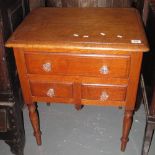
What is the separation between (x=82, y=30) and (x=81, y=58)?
0.19 m

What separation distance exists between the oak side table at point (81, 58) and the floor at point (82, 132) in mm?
286

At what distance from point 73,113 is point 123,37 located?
3.11 feet

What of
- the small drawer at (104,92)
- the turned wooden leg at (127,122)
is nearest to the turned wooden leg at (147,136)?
the turned wooden leg at (127,122)

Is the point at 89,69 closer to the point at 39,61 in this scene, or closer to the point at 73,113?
the point at 39,61

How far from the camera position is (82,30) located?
1.44 metres

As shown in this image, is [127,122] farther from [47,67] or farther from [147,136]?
[47,67]

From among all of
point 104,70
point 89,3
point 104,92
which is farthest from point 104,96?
point 89,3

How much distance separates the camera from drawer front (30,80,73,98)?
1459mm

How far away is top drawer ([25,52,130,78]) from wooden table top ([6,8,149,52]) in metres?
0.07

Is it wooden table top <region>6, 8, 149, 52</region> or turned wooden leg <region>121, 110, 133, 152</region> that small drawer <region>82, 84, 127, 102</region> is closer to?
turned wooden leg <region>121, 110, 133, 152</region>

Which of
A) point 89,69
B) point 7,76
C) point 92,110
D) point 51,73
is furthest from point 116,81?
point 92,110

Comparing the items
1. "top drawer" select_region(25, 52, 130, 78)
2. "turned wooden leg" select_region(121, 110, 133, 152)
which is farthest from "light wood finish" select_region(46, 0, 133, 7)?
"turned wooden leg" select_region(121, 110, 133, 152)

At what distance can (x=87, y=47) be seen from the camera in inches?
50.4

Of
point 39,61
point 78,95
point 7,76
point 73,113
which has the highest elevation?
point 39,61
